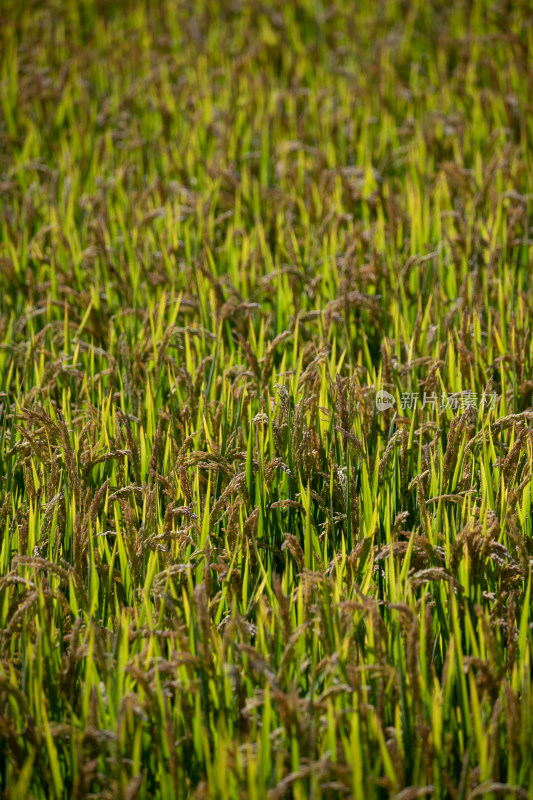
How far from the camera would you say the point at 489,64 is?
4.00 meters

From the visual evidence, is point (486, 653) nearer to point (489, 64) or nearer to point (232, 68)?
point (489, 64)

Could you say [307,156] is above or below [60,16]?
below

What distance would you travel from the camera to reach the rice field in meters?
1.17

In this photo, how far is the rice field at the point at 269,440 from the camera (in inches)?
46.1

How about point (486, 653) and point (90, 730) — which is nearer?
point (90, 730)

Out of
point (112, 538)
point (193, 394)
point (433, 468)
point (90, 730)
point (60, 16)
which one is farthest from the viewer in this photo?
point (60, 16)

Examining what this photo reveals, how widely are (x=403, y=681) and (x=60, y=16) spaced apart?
5909mm

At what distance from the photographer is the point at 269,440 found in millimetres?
1741

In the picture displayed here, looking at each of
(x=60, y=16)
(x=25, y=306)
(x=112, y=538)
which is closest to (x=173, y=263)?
(x=25, y=306)

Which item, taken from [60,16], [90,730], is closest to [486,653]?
[90,730]

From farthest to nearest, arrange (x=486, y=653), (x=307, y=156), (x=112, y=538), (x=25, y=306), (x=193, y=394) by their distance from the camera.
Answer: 1. (x=307, y=156)
2. (x=25, y=306)
3. (x=193, y=394)
4. (x=112, y=538)
5. (x=486, y=653)

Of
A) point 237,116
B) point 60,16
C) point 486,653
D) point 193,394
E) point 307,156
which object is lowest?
point 486,653

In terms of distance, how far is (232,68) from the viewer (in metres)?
4.50

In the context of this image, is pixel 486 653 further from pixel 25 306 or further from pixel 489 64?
pixel 489 64
